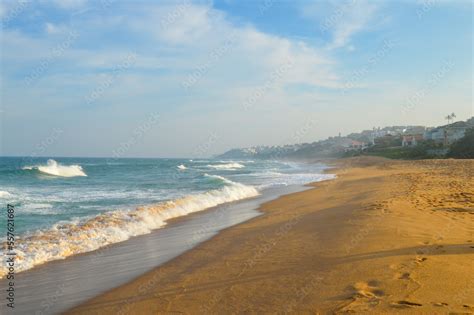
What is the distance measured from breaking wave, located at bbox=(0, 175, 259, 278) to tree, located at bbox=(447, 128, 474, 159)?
45651 millimetres

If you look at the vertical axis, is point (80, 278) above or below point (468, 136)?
below

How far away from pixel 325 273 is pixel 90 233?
7.59m

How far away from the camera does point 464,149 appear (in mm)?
51250

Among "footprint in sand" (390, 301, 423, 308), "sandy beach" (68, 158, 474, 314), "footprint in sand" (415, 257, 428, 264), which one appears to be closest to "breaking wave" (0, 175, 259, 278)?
"sandy beach" (68, 158, 474, 314)

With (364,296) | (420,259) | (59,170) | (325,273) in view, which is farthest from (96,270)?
(59,170)

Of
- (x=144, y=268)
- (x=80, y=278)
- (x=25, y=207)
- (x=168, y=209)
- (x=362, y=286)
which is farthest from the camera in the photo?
(x=25, y=207)

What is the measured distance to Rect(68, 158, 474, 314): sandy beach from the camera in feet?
16.2

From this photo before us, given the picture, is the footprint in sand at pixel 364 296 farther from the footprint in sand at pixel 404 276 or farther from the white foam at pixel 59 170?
the white foam at pixel 59 170

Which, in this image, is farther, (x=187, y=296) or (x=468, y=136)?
(x=468, y=136)

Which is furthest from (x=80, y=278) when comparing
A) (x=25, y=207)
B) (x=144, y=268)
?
(x=25, y=207)

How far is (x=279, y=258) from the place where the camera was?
24.0ft

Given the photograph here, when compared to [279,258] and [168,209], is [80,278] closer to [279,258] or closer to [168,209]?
[279,258]

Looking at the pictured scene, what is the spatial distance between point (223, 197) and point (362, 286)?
50.9ft

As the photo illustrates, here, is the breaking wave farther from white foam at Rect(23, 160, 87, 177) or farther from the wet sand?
white foam at Rect(23, 160, 87, 177)
